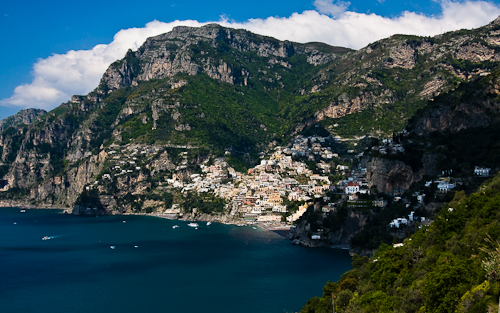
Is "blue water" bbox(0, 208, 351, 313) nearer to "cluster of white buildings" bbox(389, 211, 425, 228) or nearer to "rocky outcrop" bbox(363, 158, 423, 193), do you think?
"cluster of white buildings" bbox(389, 211, 425, 228)

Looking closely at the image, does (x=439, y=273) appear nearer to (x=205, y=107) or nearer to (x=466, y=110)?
(x=466, y=110)

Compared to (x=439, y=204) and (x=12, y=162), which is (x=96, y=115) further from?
(x=439, y=204)

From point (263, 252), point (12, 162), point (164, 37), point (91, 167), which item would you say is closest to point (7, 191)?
point (12, 162)

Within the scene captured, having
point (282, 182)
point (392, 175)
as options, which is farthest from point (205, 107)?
point (392, 175)

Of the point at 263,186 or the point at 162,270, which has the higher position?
the point at 263,186

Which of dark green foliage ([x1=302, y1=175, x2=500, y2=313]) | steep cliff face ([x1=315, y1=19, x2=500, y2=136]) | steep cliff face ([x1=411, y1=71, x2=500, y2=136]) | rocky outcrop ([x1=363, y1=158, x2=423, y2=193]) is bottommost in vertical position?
dark green foliage ([x1=302, y1=175, x2=500, y2=313])

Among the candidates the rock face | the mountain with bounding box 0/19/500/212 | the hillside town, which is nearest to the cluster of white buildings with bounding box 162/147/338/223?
the hillside town
